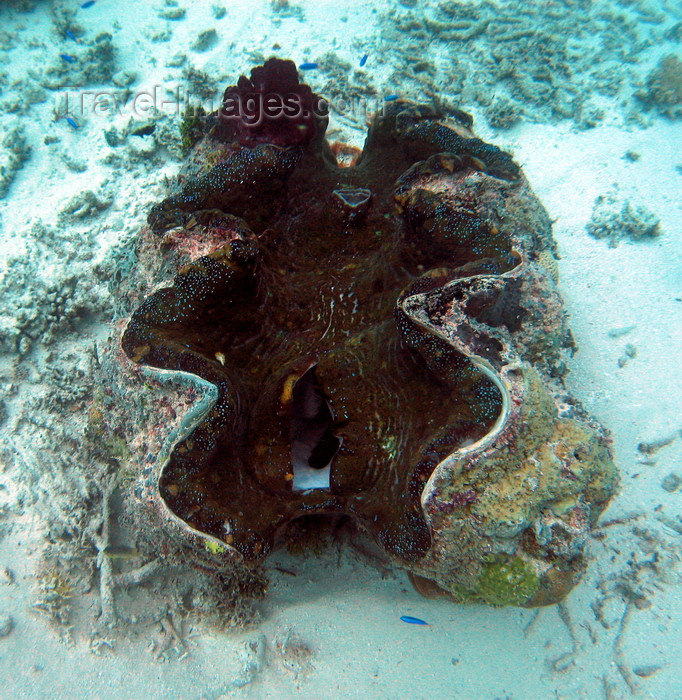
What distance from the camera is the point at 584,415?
6.49ft

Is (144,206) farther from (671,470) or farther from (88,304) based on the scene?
(671,470)

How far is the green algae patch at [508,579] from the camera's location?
1776mm

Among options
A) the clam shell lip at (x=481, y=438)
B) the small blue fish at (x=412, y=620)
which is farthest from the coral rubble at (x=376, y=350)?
the small blue fish at (x=412, y=620)

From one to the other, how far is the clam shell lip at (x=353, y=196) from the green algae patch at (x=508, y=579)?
6.83 feet

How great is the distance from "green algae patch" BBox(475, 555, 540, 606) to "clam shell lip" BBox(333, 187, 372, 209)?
208 centimetres

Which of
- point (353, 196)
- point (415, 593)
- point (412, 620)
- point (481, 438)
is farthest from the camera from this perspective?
point (353, 196)

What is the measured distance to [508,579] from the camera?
1794mm

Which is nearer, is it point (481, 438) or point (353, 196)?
point (481, 438)

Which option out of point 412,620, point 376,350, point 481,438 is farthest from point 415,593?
point 376,350

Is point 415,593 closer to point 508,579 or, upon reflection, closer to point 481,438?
point 508,579

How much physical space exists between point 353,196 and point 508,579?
7.38ft

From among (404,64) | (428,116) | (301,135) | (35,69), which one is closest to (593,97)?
(404,64)

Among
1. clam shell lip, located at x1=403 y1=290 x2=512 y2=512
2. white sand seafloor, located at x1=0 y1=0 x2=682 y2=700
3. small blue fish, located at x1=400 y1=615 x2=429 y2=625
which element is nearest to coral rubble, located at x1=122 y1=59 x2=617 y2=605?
clam shell lip, located at x1=403 y1=290 x2=512 y2=512

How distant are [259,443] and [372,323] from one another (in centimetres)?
96
